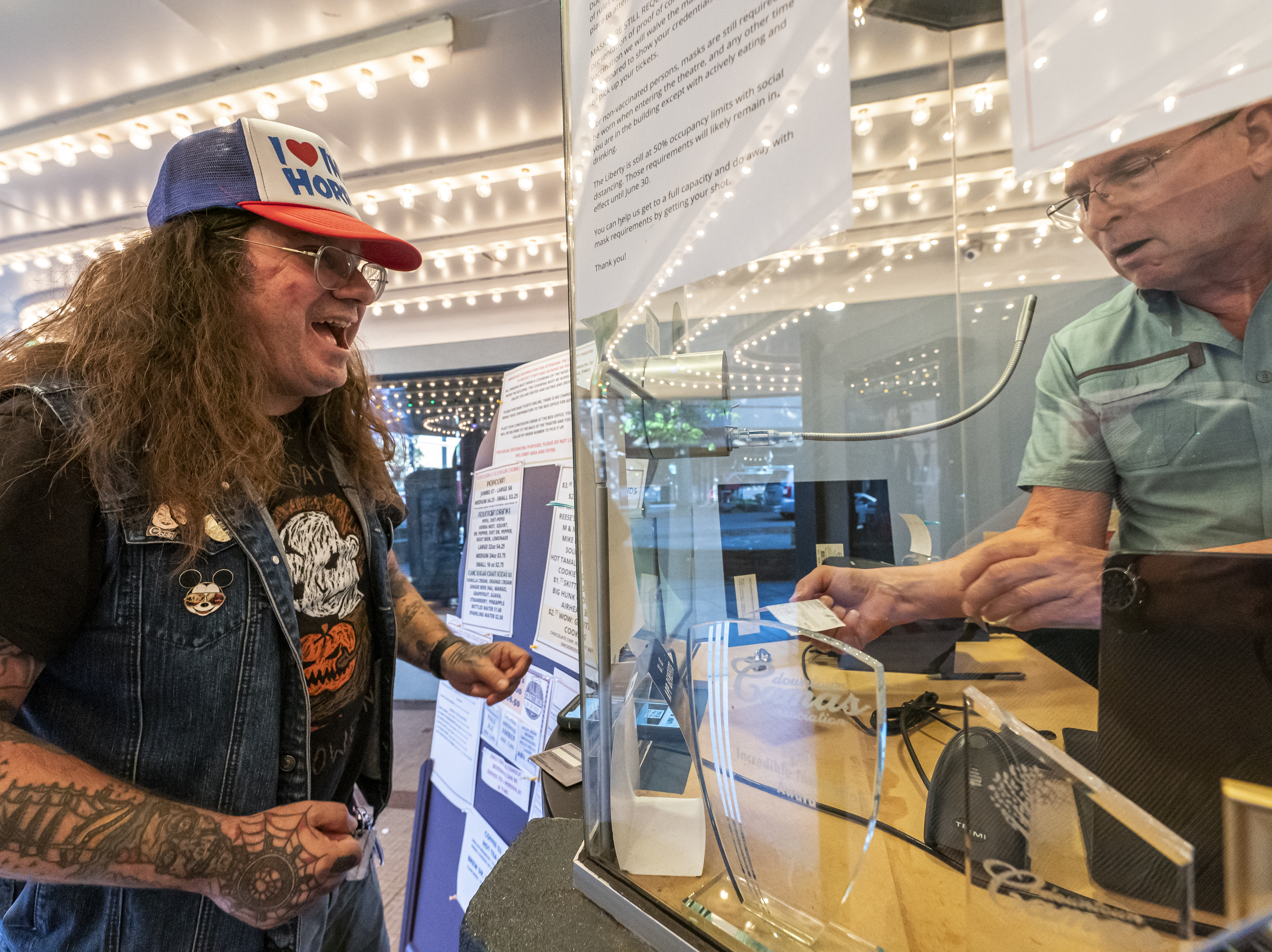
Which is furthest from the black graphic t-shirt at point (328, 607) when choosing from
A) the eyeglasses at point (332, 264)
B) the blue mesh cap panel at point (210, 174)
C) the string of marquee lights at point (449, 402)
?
the string of marquee lights at point (449, 402)

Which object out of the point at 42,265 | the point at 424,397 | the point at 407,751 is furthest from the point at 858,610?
the point at 42,265

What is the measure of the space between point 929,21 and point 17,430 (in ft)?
3.62

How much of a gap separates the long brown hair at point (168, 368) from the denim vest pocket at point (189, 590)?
0.10ft

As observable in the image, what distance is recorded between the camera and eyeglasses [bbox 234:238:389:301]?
1.04 metres

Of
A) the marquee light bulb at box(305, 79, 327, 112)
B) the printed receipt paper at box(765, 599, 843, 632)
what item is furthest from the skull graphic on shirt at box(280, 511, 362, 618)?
the marquee light bulb at box(305, 79, 327, 112)

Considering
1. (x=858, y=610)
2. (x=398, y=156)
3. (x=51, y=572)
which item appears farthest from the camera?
(x=398, y=156)

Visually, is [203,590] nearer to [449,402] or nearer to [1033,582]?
[1033,582]

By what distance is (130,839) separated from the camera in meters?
0.67

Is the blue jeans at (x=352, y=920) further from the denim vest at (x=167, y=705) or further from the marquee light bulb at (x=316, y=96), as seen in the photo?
the marquee light bulb at (x=316, y=96)

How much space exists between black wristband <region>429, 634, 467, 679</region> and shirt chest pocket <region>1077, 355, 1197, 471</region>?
Answer: 1.20m

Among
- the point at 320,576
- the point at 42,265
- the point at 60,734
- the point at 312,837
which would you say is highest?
the point at 42,265

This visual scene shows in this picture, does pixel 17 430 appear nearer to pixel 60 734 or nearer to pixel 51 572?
pixel 51 572

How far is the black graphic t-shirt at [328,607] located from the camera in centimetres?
98

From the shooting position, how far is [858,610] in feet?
1.91
